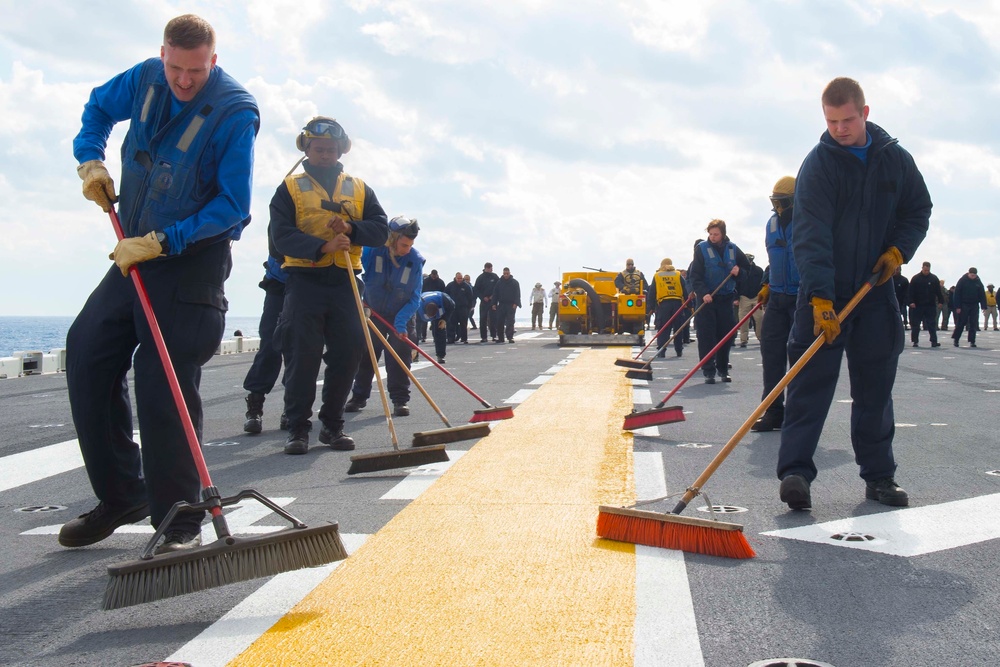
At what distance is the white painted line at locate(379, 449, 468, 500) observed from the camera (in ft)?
15.0

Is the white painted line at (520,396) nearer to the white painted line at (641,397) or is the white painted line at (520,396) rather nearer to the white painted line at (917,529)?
the white painted line at (641,397)

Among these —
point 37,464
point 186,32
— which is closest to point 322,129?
point 37,464

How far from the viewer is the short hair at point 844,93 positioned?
170 inches

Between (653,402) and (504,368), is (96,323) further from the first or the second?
(504,368)

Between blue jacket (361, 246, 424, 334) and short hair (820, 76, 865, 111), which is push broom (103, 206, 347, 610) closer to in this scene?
short hair (820, 76, 865, 111)

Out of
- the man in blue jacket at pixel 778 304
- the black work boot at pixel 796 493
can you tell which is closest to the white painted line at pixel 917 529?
the black work boot at pixel 796 493

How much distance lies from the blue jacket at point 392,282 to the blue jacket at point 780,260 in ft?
9.67

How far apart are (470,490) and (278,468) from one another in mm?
1409

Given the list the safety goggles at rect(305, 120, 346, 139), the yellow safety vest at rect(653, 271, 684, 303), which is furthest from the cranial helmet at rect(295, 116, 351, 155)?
the yellow safety vest at rect(653, 271, 684, 303)

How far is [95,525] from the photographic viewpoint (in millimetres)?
3666

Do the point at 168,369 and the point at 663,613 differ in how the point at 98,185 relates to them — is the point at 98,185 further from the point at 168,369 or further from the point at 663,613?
the point at 663,613

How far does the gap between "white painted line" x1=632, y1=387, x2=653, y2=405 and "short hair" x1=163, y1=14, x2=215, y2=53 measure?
238 inches

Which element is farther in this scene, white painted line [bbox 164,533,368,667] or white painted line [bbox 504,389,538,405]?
white painted line [bbox 504,389,538,405]

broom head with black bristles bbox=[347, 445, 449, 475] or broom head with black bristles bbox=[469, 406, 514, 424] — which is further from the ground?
broom head with black bristles bbox=[469, 406, 514, 424]
